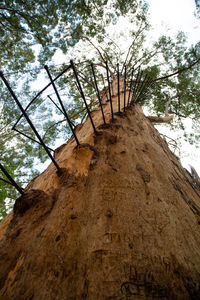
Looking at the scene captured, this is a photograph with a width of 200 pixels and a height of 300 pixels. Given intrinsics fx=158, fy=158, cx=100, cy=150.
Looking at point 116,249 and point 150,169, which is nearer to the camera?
point 116,249

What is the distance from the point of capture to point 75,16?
256 inches

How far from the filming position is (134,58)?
7574 millimetres

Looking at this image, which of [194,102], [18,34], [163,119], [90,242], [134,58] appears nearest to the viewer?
[90,242]

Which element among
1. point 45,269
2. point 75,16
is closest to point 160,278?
point 45,269

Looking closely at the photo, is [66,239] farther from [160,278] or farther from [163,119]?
[163,119]

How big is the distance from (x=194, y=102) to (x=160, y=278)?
802 cm

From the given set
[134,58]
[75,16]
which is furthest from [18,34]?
[134,58]

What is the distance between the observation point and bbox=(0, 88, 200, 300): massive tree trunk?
0.48 m

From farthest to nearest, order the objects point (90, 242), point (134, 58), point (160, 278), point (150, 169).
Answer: point (134, 58), point (150, 169), point (90, 242), point (160, 278)

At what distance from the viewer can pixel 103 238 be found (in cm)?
59

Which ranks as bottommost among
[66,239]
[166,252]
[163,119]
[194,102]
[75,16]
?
[194,102]

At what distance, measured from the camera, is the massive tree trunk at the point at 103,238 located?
18.7 inches

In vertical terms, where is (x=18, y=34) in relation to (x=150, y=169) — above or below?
above

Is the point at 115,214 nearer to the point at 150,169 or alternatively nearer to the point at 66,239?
the point at 66,239
